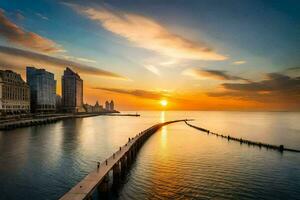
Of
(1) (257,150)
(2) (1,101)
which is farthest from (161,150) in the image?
(2) (1,101)

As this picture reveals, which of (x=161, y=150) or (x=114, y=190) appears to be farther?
(x=161, y=150)

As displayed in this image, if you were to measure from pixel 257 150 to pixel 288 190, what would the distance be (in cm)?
3946

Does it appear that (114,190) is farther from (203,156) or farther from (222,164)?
(203,156)

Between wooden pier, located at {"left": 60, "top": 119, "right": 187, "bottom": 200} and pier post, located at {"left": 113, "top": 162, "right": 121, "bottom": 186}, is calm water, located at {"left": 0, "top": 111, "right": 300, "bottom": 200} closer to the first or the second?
pier post, located at {"left": 113, "top": 162, "right": 121, "bottom": 186}

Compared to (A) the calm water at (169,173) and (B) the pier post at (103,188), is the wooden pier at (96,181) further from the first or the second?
(A) the calm water at (169,173)

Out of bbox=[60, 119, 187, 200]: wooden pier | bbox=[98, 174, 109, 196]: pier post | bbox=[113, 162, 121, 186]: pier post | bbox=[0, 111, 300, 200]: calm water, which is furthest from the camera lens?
bbox=[113, 162, 121, 186]: pier post

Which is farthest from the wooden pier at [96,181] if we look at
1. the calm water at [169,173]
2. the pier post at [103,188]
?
the calm water at [169,173]

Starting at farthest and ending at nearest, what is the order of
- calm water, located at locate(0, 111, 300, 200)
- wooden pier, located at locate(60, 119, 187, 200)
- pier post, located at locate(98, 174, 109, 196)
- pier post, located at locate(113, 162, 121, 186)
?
pier post, located at locate(113, 162, 121, 186), calm water, located at locate(0, 111, 300, 200), pier post, located at locate(98, 174, 109, 196), wooden pier, located at locate(60, 119, 187, 200)

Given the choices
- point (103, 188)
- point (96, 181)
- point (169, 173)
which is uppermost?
point (96, 181)

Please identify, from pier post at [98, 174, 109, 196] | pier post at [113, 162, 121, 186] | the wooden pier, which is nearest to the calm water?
pier post at [113, 162, 121, 186]

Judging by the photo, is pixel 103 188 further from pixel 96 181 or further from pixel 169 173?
pixel 169 173

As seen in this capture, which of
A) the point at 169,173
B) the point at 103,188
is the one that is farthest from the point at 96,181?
the point at 169,173

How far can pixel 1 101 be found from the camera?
194 metres

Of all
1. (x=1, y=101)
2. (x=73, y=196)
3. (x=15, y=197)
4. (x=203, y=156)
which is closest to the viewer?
(x=73, y=196)
